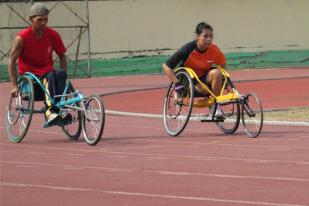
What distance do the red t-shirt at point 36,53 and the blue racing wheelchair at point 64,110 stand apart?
0.18 m

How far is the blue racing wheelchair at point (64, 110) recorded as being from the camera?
41.7 ft

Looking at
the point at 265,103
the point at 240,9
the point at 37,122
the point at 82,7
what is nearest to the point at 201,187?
the point at 37,122

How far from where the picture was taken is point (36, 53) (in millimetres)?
13438

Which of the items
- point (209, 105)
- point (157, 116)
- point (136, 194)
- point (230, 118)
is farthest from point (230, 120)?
point (136, 194)

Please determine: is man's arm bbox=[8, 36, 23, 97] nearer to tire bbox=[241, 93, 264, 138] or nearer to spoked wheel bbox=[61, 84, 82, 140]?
spoked wheel bbox=[61, 84, 82, 140]

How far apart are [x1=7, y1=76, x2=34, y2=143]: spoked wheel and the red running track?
219mm

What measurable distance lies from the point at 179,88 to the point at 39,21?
2.11m

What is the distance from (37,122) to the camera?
16.6 meters

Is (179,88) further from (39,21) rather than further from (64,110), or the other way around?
(39,21)

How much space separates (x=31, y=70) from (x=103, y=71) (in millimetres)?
20063

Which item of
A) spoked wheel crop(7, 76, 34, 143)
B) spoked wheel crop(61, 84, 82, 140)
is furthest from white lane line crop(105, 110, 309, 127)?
spoked wheel crop(7, 76, 34, 143)

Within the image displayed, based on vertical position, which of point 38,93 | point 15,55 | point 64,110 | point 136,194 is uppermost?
point 15,55

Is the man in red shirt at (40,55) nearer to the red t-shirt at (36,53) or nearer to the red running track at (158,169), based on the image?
the red t-shirt at (36,53)

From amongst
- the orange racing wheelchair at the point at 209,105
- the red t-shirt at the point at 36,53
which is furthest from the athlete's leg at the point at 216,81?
the red t-shirt at the point at 36,53
